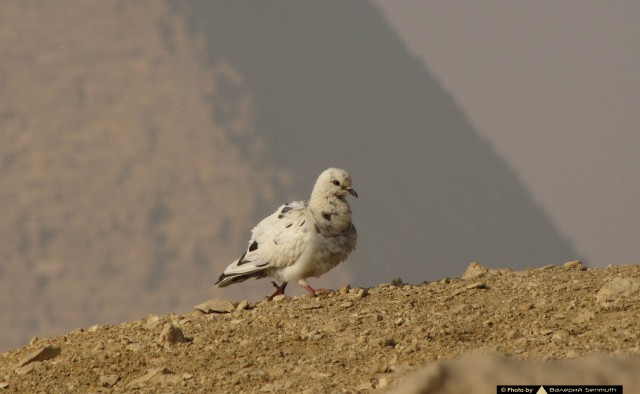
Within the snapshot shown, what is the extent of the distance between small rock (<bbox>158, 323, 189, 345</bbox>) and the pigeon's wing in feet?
8.54

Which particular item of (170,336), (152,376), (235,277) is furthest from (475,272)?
(152,376)

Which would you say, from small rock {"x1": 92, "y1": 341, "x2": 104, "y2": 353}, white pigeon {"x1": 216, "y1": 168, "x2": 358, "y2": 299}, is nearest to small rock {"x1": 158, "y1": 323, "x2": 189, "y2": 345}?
small rock {"x1": 92, "y1": 341, "x2": 104, "y2": 353}

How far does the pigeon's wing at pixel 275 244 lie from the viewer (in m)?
13.0

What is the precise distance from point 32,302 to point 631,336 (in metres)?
91.4

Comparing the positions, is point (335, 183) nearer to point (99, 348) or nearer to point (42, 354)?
point (99, 348)

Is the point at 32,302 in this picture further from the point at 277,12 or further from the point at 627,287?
the point at 627,287

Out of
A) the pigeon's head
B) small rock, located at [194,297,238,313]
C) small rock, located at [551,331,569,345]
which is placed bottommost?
small rock, located at [551,331,569,345]

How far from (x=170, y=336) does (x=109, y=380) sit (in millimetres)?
1019

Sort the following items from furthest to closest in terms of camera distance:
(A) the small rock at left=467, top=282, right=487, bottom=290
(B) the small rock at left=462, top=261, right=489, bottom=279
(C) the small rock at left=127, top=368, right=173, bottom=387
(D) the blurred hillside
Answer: (D) the blurred hillside → (B) the small rock at left=462, top=261, right=489, bottom=279 → (A) the small rock at left=467, top=282, right=487, bottom=290 → (C) the small rock at left=127, top=368, right=173, bottom=387

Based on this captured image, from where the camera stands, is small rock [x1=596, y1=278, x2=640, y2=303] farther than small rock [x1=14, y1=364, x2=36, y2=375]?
Yes

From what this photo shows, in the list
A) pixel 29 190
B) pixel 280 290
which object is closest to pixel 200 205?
pixel 29 190

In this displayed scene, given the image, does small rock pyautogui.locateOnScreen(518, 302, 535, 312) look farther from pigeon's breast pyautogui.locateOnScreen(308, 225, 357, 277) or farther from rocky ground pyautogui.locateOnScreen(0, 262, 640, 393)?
pigeon's breast pyautogui.locateOnScreen(308, 225, 357, 277)

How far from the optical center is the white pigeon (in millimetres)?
12898

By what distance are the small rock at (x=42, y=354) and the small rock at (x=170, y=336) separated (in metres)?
1.13
